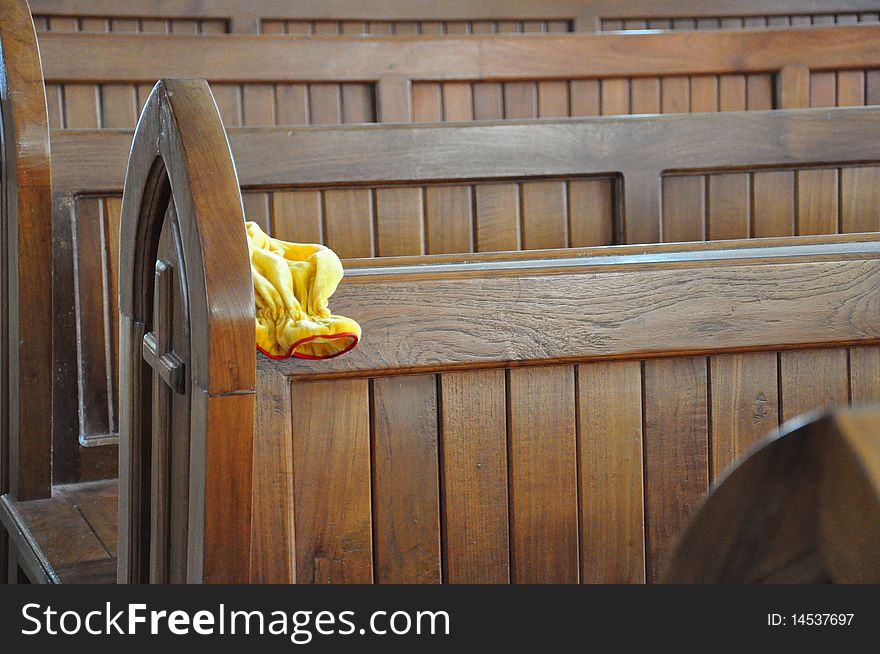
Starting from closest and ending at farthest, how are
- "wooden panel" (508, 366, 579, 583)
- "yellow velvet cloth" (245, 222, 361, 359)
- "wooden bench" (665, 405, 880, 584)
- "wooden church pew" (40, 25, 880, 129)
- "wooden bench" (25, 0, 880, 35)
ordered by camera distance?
"wooden bench" (665, 405, 880, 584)
"yellow velvet cloth" (245, 222, 361, 359)
"wooden panel" (508, 366, 579, 583)
"wooden church pew" (40, 25, 880, 129)
"wooden bench" (25, 0, 880, 35)

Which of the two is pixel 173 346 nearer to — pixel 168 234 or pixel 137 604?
Answer: pixel 168 234

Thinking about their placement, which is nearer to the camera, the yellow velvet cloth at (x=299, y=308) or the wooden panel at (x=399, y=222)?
the yellow velvet cloth at (x=299, y=308)

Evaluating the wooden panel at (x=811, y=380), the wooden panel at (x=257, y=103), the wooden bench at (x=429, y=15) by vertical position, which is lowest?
the wooden panel at (x=811, y=380)

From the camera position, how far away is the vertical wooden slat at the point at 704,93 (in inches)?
80.2

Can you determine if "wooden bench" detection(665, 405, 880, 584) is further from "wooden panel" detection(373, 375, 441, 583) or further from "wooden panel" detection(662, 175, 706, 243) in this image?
"wooden panel" detection(662, 175, 706, 243)

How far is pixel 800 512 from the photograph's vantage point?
0.21 meters

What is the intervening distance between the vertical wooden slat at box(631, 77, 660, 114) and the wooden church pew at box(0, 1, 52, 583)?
3.86 ft

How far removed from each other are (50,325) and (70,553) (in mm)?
297

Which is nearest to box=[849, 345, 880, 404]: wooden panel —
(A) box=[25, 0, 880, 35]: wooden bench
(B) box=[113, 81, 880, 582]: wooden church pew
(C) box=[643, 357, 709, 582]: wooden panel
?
(B) box=[113, 81, 880, 582]: wooden church pew

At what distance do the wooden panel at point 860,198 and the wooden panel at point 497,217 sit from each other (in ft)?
1.53

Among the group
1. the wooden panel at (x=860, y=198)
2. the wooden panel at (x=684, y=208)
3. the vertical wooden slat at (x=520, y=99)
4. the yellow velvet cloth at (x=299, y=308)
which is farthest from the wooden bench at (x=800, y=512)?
the vertical wooden slat at (x=520, y=99)

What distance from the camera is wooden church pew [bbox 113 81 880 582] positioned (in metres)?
0.84

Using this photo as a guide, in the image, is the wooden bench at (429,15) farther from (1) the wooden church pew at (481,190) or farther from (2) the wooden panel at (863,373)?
(2) the wooden panel at (863,373)

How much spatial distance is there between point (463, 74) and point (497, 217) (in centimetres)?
62
